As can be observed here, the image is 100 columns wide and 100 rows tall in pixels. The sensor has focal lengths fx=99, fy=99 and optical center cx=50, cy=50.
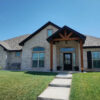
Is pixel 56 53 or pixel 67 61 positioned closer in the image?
pixel 56 53

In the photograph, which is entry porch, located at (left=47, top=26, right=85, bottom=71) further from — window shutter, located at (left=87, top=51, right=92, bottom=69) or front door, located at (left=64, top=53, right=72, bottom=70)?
window shutter, located at (left=87, top=51, right=92, bottom=69)

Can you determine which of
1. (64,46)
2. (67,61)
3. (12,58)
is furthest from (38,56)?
(12,58)

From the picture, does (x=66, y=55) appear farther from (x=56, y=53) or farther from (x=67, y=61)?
(x=56, y=53)

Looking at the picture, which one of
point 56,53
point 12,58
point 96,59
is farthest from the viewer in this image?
point 12,58

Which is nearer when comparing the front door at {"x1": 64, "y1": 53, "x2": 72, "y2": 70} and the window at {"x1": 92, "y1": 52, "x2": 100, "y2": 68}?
the window at {"x1": 92, "y1": 52, "x2": 100, "y2": 68}

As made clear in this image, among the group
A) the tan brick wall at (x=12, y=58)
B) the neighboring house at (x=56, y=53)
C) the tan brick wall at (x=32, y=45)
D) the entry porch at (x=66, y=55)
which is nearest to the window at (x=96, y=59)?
the neighboring house at (x=56, y=53)

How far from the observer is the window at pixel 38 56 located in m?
13.1

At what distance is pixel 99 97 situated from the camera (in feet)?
12.9

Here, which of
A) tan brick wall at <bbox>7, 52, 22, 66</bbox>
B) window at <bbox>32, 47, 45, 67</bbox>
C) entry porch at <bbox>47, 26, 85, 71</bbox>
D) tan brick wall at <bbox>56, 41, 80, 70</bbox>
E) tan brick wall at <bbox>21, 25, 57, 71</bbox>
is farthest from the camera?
tan brick wall at <bbox>7, 52, 22, 66</bbox>

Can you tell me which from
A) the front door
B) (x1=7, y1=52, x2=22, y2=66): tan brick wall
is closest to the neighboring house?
the front door

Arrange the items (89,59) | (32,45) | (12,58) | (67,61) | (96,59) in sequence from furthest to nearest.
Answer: (12,58)
(32,45)
(67,61)
(89,59)
(96,59)

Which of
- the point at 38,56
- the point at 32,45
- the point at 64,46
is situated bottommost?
the point at 38,56

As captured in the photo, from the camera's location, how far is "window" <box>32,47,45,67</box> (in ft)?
43.0

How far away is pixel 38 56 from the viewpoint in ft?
43.5
